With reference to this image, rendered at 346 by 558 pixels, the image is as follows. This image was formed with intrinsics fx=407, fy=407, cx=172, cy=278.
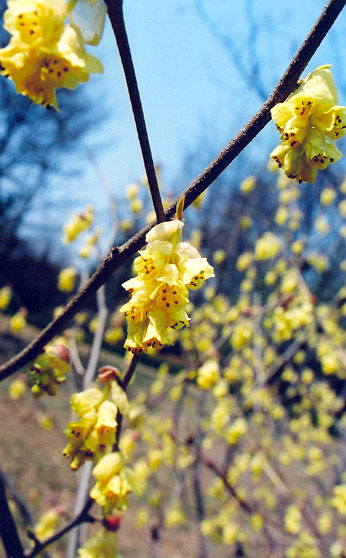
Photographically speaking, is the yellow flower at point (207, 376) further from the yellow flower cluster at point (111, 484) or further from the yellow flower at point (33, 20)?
the yellow flower at point (33, 20)

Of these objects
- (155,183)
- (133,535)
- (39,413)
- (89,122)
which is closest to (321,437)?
(133,535)

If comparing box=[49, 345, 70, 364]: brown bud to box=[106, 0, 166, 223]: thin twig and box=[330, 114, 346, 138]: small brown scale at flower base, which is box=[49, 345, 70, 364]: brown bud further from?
box=[330, 114, 346, 138]: small brown scale at flower base

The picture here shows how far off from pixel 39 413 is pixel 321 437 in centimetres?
600

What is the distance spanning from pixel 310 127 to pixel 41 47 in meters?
0.65

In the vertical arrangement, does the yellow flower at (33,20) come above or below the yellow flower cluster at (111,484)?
above

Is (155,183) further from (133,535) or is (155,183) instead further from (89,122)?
(89,122)

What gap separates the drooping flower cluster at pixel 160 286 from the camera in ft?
3.05

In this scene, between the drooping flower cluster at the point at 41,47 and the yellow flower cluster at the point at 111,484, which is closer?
the drooping flower cluster at the point at 41,47

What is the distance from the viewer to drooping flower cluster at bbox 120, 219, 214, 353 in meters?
0.93

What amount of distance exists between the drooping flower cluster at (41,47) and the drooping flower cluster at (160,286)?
38 cm

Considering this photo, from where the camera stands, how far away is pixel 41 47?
824 millimetres

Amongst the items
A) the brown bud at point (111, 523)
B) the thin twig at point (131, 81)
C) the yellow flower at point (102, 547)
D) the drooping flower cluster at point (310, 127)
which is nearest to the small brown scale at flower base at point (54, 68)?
the thin twig at point (131, 81)

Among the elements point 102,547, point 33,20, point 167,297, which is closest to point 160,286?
point 167,297

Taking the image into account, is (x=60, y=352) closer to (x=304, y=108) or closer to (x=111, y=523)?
(x=111, y=523)
